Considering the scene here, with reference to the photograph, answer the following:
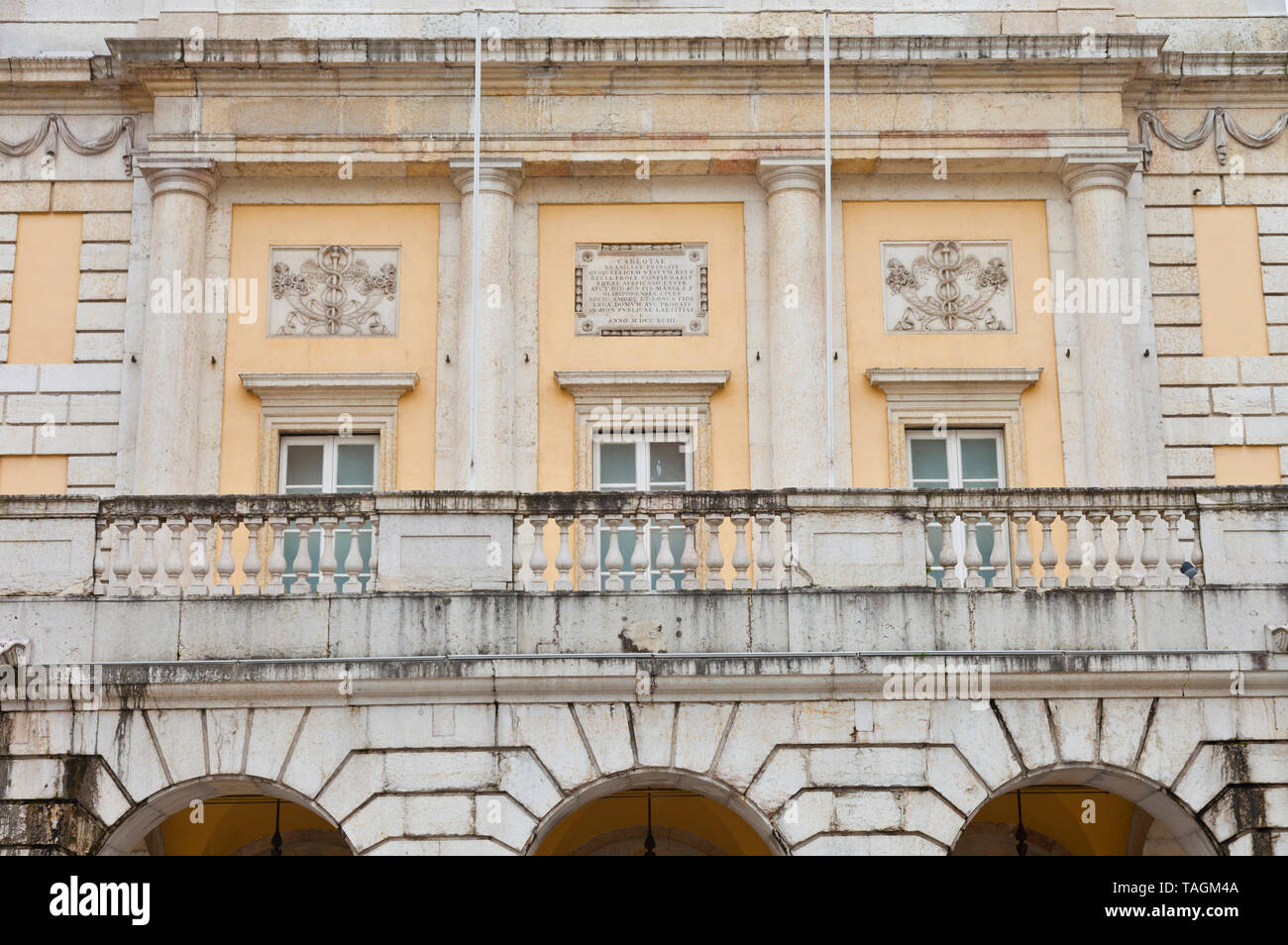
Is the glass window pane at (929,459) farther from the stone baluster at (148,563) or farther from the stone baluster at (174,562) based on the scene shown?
the stone baluster at (148,563)

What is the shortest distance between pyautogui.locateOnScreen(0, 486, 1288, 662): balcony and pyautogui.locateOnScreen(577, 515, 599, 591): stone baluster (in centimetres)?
2

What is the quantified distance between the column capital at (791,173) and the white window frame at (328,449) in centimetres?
563

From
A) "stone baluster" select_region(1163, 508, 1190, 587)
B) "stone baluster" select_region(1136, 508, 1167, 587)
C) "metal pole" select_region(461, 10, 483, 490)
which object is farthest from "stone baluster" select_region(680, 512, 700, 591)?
"metal pole" select_region(461, 10, 483, 490)

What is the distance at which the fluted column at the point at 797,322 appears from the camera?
20.6 meters

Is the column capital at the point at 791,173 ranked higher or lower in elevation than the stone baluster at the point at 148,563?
higher

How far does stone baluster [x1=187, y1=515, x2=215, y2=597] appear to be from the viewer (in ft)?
47.3

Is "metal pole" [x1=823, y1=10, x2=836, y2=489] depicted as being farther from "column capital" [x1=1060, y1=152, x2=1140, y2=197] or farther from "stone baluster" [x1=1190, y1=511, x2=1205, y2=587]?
"stone baluster" [x1=1190, y1=511, x2=1205, y2=587]

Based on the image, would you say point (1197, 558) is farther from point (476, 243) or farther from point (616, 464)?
point (476, 243)

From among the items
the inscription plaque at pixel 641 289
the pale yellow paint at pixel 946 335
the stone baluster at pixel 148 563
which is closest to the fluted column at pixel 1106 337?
the pale yellow paint at pixel 946 335

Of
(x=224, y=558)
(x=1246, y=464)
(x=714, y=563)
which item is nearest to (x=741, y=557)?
(x=714, y=563)
